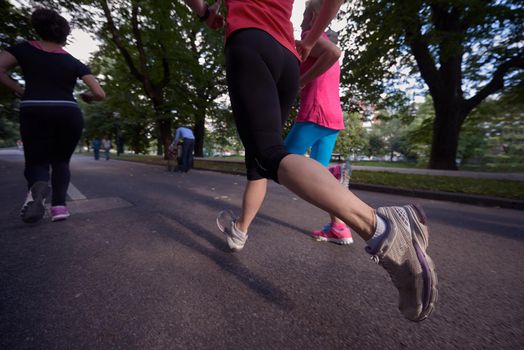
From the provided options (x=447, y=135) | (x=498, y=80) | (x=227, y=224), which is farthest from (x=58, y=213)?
(x=498, y=80)

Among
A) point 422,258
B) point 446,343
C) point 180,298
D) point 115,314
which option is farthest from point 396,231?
point 115,314

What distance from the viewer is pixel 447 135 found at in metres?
10.5

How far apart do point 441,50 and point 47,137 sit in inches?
424

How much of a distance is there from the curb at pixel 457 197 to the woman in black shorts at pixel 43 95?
527cm

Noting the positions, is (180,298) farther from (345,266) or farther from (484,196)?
(484,196)

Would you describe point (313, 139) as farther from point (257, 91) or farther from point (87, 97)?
point (87, 97)

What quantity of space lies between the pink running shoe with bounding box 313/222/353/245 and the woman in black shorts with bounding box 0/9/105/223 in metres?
2.53

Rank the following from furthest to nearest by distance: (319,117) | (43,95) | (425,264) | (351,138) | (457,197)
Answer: (351,138), (457,197), (43,95), (319,117), (425,264)

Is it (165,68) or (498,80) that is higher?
(165,68)

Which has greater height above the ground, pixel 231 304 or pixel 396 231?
pixel 396 231

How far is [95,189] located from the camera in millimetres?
4551

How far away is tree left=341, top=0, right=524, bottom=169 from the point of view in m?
7.81

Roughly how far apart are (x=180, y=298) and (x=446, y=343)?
3.88ft

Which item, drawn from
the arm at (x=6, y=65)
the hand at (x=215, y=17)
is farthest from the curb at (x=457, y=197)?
the arm at (x=6, y=65)
